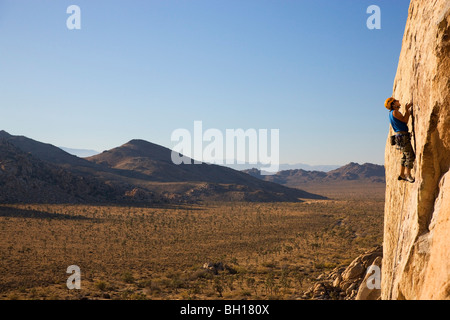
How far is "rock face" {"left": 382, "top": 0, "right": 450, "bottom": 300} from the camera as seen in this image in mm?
4570

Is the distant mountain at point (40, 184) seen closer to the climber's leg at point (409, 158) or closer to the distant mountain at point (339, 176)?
the climber's leg at point (409, 158)

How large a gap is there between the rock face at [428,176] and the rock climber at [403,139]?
13 cm

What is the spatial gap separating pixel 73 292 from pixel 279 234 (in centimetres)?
2112

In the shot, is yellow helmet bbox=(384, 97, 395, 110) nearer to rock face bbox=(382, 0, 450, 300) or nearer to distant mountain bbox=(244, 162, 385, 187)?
rock face bbox=(382, 0, 450, 300)

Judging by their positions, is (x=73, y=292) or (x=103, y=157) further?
(x=103, y=157)

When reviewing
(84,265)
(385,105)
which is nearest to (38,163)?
(84,265)

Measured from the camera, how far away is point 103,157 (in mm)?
110812

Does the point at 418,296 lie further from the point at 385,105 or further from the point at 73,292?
the point at 73,292

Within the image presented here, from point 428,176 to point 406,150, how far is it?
81 cm

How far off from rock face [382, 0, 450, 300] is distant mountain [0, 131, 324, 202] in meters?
57.8

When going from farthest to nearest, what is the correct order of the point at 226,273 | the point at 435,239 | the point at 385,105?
the point at 226,273
the point at 385,105
the point at 435,239

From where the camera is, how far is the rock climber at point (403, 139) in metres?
5.93

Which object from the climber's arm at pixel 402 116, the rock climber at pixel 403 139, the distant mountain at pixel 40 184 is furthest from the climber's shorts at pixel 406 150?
the distant mountain at pixel 40 184

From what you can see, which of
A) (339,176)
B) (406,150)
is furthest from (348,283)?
(339,176)
